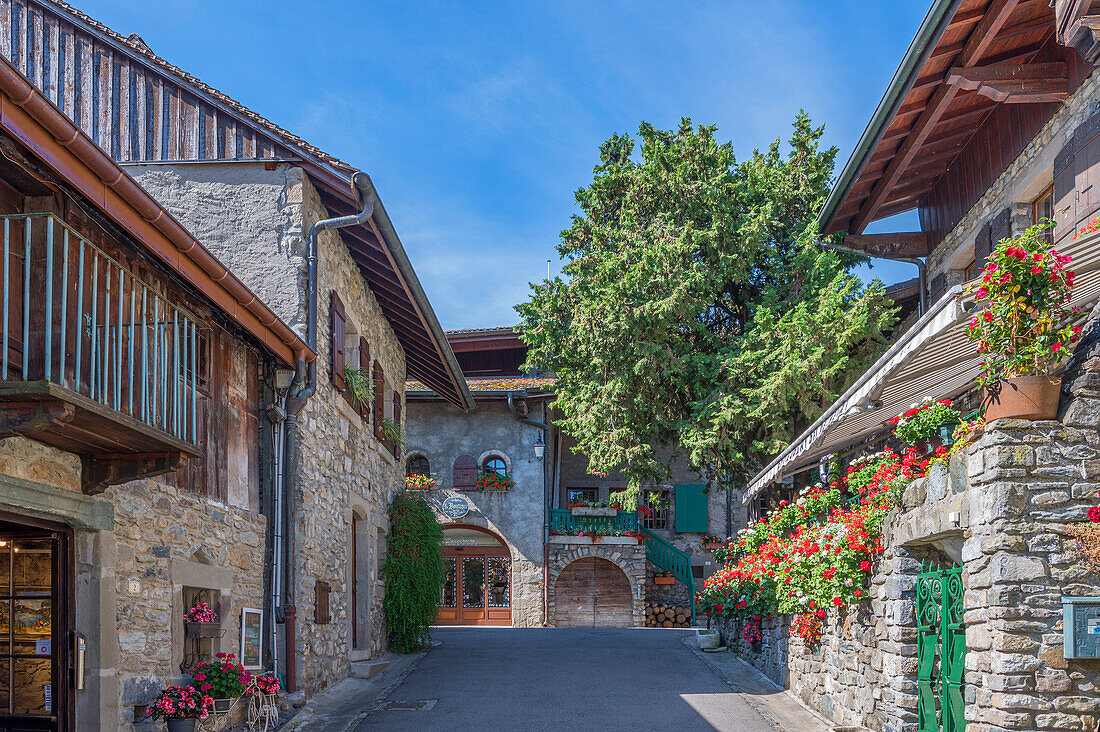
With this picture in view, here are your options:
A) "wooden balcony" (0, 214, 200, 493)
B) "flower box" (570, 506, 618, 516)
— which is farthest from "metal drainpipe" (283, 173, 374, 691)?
"flower box" (570, 506, 618, 516)

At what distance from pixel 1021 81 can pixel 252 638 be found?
8470mm

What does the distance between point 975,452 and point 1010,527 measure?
0.49 m

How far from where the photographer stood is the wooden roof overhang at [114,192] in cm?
530

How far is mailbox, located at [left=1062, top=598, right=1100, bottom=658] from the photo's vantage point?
17.5 feet

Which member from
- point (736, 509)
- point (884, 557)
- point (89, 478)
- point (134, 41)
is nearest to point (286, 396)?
point (89, 478)

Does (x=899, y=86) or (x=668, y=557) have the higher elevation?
(x=899, y=86)

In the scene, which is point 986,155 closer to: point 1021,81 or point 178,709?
point 1021,81

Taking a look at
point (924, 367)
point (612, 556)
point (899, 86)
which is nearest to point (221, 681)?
point (924, 367)

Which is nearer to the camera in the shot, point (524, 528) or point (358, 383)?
point (358, 383)

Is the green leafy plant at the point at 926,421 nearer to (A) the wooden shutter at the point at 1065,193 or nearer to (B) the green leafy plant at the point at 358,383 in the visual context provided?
(A) the wooden shutter at the point at 1065,193

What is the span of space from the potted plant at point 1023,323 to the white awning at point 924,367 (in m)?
0.15

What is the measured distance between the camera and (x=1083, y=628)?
534 centimetres

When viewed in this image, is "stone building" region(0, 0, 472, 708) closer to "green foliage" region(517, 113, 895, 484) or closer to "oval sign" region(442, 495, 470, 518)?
"green foliage" region(517, 113, 895, 484)

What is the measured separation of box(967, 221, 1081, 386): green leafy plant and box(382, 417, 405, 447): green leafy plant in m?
10.8
